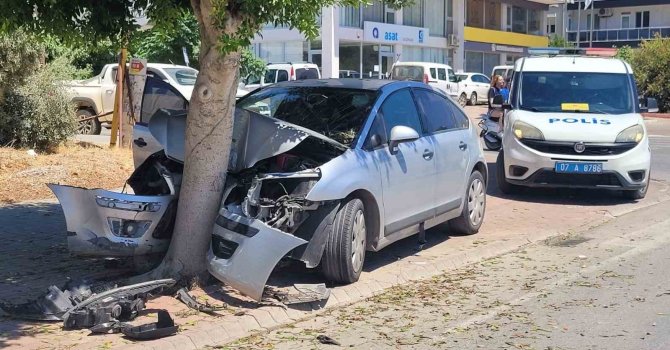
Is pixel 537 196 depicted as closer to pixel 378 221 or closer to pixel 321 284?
pixel 378 221

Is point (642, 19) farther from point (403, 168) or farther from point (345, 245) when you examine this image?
point (345, 245)

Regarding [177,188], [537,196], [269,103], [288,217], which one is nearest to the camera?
[288,217]

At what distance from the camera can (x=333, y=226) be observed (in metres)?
6.60

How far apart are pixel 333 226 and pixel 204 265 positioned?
113 cm

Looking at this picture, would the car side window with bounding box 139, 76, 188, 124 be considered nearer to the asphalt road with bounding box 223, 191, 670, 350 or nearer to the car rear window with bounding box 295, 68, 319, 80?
the asphalt road with bounding box 223, 191, 670, 350

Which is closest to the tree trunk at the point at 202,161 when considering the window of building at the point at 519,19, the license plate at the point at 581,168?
the license plate at the point at 581,168

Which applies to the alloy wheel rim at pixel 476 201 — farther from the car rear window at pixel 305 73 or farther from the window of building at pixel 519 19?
the window of building at pixel 519 19

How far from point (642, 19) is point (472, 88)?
31165 millimetres

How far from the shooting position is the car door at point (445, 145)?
8.35 meters

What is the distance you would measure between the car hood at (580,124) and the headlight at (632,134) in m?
0.05

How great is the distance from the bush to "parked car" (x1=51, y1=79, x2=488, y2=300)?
5921 mm

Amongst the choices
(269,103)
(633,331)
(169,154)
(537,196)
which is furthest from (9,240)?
Result: (537,196)

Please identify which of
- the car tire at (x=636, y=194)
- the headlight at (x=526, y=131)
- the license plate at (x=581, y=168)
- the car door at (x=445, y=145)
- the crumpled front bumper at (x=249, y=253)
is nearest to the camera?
the crumpled front bumper at (x=249, y=253)

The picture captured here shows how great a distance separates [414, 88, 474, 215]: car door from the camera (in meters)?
8.35
